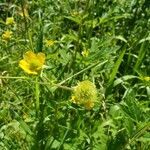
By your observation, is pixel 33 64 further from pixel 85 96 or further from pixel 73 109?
pixel 73 109

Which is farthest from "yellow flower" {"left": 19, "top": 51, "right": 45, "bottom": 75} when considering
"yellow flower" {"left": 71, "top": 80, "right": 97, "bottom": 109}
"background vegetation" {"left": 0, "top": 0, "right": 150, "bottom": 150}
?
"yellow flower" {"left": 71, "top": 80, "right": 97, "bottom": 109}

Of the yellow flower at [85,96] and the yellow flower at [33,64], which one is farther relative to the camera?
the yellow flower at [33,64]

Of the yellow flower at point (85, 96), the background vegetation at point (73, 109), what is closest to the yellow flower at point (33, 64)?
the background vegetation at point (73, 109)

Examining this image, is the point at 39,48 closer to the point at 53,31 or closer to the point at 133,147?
the point at 133,147

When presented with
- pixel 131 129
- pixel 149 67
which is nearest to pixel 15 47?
pixel 149 67

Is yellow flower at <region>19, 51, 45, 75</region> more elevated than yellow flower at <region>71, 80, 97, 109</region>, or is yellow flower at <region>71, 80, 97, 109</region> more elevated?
yellow flower at <region>19, 51, 45, 75</region>

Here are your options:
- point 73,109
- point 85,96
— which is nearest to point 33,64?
point 85,96

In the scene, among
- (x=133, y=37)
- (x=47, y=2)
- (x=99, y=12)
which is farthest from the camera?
(x=47, y=2)

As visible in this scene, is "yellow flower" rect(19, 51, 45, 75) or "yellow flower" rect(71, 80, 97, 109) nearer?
"yellow flower" rect(71, 80, 97, 109)

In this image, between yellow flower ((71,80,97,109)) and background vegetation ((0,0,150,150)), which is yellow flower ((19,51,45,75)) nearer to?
background vegetation ((0,0,150,150))

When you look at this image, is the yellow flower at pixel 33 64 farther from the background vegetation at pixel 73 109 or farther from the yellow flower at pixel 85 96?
the yellow flower at pixel 85 96

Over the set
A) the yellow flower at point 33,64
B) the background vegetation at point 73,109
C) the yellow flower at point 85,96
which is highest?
the yellow flower at point 33,64
